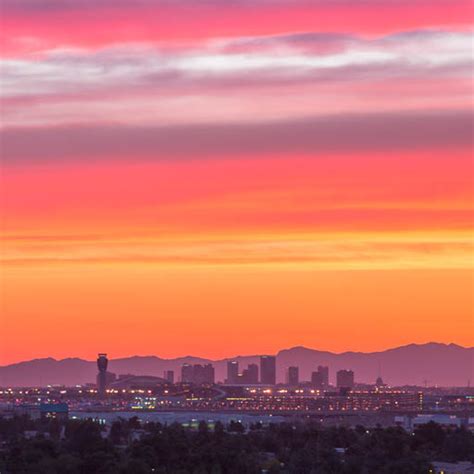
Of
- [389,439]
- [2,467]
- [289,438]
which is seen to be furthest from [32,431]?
[2,467]

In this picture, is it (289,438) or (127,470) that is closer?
(127,470)

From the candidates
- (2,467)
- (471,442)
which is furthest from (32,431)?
(2,467)

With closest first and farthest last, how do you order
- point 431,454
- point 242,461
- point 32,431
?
point 242,461 → point 431,454 → point 32,431

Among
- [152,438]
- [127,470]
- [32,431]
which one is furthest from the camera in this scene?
[32,431]

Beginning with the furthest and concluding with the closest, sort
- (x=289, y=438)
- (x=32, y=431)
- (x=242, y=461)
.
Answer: (x=32, y=431) < (x=289, y=438) < (x=242, y=461)

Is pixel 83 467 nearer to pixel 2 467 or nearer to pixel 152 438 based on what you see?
pixel 2 467

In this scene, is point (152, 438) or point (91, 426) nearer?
point (152, 438)

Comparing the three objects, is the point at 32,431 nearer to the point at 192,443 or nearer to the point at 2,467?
the point at 192,443

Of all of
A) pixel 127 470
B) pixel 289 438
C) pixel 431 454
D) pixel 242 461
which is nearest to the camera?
pixel 127 470
